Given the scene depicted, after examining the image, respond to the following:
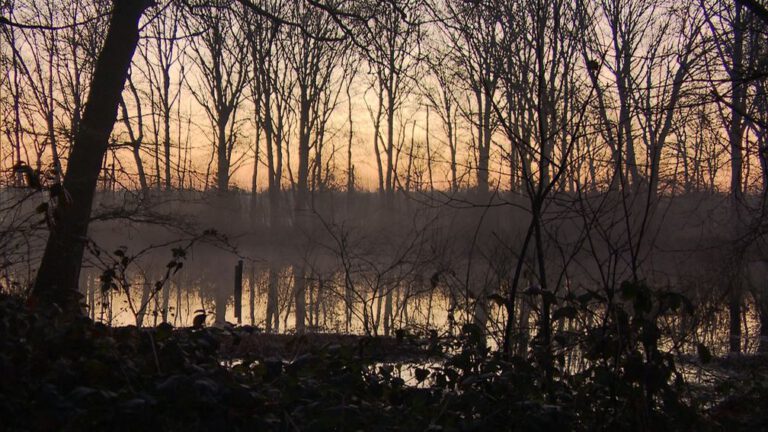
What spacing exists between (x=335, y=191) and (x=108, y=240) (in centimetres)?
1363

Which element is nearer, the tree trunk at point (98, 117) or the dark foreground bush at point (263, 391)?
the dark foreground bush at point (263, 391)

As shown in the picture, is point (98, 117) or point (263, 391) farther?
point (98, 117)

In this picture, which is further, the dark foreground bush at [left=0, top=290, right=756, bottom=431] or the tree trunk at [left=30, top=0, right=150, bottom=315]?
the tree trunk at [left=30, top=0, right=150, bottom=315]

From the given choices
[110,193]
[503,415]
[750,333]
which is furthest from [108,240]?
[503,415]

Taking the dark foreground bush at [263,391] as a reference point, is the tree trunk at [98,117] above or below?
above

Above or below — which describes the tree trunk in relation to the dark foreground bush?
above

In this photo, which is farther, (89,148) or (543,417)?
(89,148)

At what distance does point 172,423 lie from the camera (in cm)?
304

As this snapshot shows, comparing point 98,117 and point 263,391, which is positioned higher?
point 98,117

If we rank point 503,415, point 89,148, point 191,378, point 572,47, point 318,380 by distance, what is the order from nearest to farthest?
1. point 191,378
2. point 503,415
3. point 318,380
4. point 572,47
5. point 89,148

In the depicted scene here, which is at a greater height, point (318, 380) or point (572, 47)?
point (572, 47)

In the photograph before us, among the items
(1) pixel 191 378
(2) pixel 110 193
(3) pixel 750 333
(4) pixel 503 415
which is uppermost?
(2) pixel 110 193

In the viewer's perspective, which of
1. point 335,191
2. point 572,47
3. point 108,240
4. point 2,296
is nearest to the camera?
point 2,296

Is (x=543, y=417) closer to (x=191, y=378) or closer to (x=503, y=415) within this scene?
(x=503, y=415)
